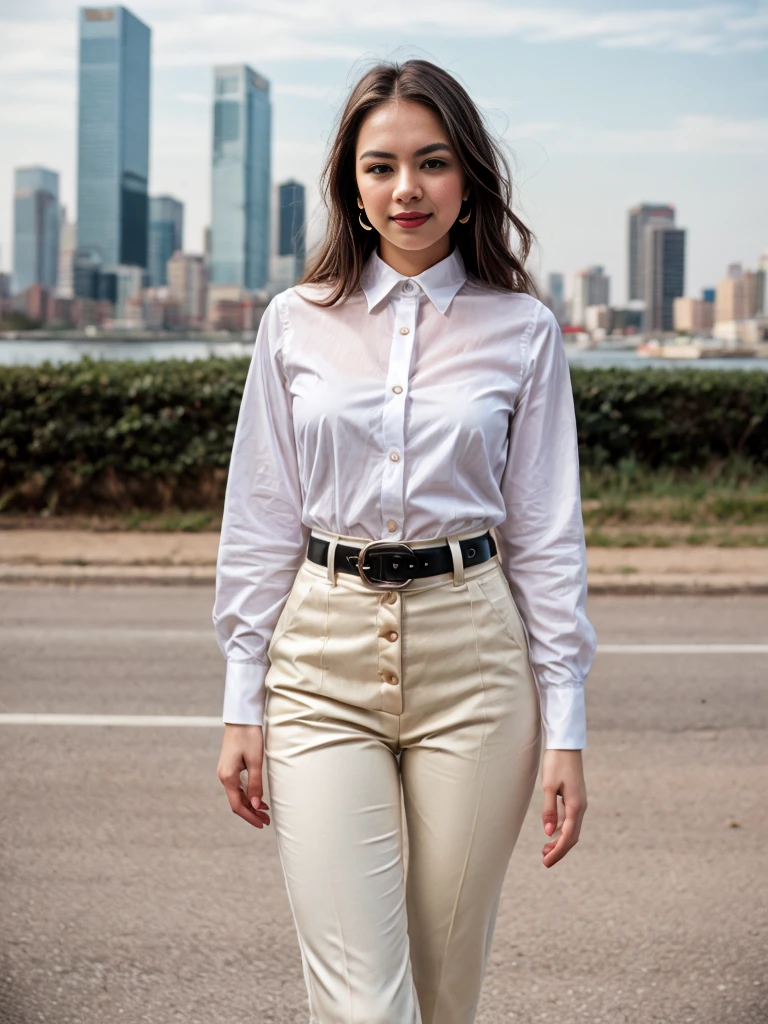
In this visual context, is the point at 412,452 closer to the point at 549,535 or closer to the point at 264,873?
the point at 549,535

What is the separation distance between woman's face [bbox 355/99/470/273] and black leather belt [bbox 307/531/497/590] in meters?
0.54

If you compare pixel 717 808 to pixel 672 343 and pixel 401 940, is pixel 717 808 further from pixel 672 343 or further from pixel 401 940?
pixel 672 343

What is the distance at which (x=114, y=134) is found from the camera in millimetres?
67312

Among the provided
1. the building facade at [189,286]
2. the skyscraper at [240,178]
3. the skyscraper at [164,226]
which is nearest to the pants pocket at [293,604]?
the building facade at [189,286]

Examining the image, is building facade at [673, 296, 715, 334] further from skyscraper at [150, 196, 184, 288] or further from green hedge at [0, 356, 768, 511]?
skyscraper at [150, 196, 184, 288]

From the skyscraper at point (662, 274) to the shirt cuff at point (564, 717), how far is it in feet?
50.3

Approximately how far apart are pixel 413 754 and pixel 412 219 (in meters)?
0.92

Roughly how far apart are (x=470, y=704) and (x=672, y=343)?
545 inches

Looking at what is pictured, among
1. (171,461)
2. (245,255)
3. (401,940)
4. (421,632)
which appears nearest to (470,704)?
(421,632)

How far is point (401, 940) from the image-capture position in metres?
1.93

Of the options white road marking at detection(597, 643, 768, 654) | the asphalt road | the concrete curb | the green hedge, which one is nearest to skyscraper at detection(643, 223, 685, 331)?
the green hedge

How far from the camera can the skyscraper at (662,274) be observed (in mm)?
18297

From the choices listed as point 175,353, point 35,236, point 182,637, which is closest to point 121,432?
point 175,353

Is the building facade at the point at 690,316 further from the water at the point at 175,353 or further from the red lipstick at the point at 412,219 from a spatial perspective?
the red lipstick at the point at 412,219
